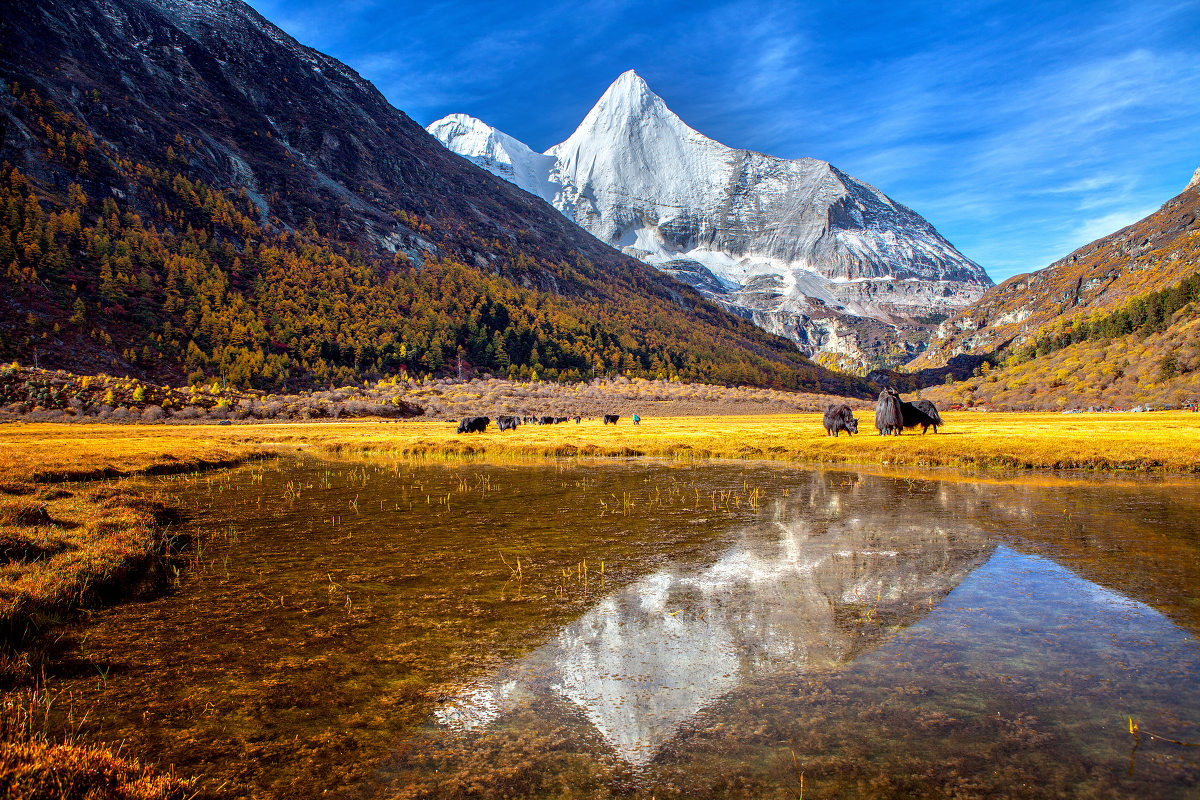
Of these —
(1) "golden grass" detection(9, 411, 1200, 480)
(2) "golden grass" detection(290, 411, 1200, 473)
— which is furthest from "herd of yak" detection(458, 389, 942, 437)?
(1) "golden grass" detection(9, 411, 1200, 480)

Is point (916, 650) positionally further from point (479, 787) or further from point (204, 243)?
point (204, 243)

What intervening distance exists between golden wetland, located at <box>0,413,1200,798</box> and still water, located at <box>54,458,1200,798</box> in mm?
40

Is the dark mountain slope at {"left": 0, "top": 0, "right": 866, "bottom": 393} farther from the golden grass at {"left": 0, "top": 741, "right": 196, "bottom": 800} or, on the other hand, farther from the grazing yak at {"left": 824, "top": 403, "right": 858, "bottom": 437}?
the golden grass at {"left": 0, "top": 741, "right": 196, "bottom": 800}

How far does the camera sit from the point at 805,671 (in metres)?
6.94

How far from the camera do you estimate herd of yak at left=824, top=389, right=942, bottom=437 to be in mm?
39219

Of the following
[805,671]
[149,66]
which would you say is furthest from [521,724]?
[149,66]

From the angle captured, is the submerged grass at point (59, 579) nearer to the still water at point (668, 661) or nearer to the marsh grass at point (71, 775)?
the marsh grass at point (71, 775)

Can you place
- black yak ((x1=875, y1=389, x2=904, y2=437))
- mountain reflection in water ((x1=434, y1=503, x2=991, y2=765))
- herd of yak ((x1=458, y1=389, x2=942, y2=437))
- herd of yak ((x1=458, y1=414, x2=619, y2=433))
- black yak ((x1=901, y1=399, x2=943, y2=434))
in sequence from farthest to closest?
herd of yak ((x1=458, y1=414, x2=619, y2=433)) < black yak ((x1=901, y1=399, x2=943, y2=434)) < herd of yak ((x1=458, y1=389, x2=942, y2=437)) < black yak ((x1=875, y1=389, x2=904, y2=437)) < mountain reflection in water ((x1=434, y1=503, x2=991, y2=765))

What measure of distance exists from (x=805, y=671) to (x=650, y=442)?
32.0m

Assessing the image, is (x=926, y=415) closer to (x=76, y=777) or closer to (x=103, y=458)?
(x=76, y=777)

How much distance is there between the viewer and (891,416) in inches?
1544

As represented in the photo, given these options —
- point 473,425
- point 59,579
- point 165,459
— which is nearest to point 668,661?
point 59,579

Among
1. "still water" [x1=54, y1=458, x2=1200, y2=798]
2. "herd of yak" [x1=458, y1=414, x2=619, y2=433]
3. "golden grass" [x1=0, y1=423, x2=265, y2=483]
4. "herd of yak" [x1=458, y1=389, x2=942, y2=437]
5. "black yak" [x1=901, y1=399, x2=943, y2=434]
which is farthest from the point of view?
"herd of yak" [x1=458, y1=414, x2=619, y2=433]

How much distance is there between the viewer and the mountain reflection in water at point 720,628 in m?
6.20
